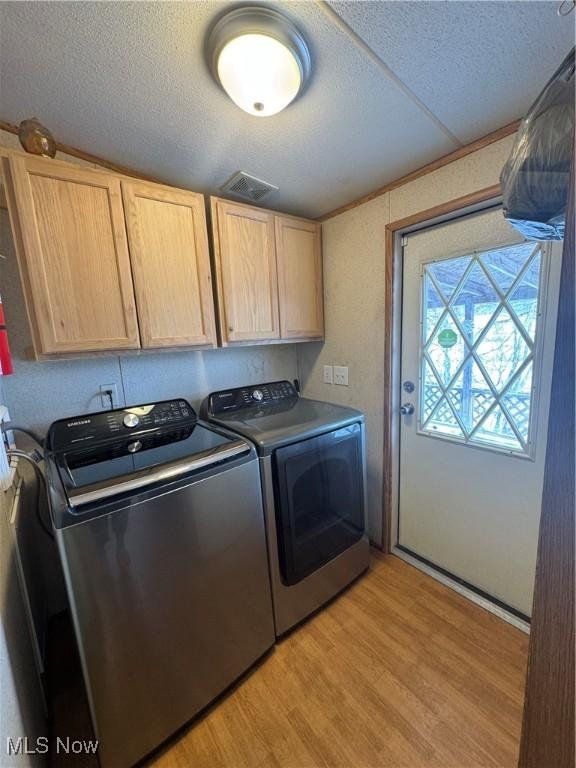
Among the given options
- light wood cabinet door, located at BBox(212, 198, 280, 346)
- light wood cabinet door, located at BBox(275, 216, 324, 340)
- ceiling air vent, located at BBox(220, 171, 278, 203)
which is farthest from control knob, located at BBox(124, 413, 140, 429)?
ceiling air vent, located at BBox(220, 171, 278, 203)

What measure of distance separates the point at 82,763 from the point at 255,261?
2243 mm

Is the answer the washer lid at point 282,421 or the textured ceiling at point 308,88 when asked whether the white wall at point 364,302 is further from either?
the washer lid at point 282,421

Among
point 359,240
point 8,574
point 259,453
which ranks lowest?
point 8,574

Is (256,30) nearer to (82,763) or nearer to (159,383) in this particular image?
(159,383)

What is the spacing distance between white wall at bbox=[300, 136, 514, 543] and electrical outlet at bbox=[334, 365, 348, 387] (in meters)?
0.04

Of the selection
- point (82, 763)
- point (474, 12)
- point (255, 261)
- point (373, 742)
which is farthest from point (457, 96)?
point (82, 763)

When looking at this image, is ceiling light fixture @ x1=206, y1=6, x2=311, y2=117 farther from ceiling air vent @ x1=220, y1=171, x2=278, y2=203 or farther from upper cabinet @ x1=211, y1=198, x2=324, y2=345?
upper cabinet @ x1=211, y1=198, x2=324, y2=345

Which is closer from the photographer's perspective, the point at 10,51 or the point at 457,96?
the point at 10,51

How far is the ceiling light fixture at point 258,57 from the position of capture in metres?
0.80

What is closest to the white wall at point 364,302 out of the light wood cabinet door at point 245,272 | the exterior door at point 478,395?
the exterior door at point 478,395

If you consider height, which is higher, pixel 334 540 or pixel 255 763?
pixel 334 540

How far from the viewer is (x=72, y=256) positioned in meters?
1.22

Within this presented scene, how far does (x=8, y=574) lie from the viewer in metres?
0.94

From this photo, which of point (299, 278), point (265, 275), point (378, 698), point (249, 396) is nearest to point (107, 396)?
point (249, 396)
